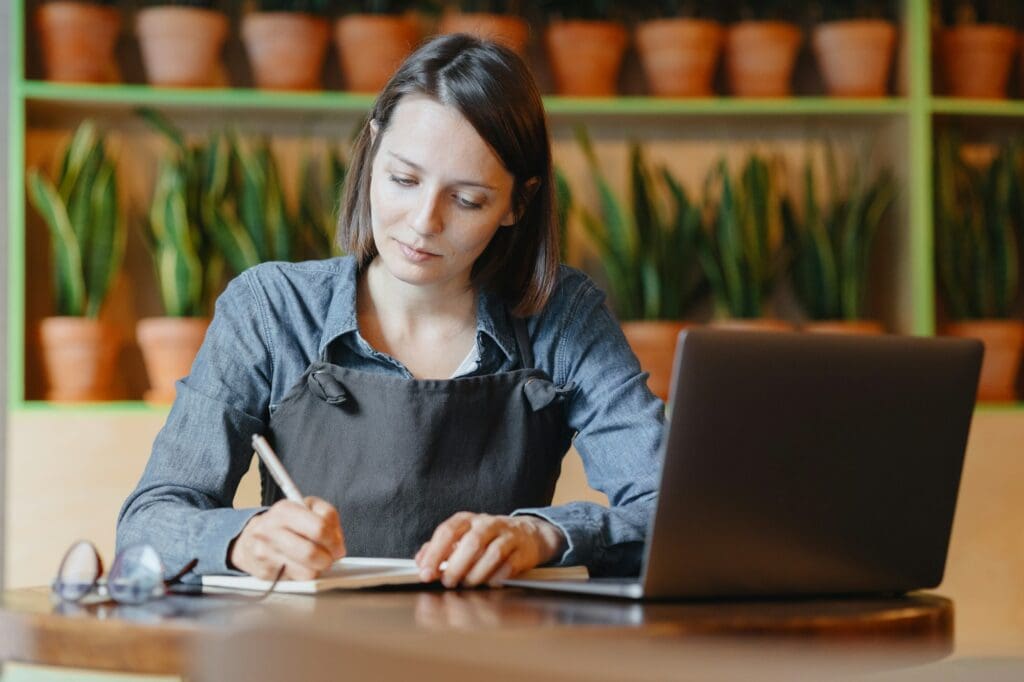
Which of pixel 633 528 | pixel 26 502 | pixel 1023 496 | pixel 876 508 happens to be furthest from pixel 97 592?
pixel 1023 496

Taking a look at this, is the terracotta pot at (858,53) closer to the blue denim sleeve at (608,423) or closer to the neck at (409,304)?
the blue denim sleeve at (608,423)

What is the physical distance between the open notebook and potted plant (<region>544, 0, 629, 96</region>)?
5.88 ft

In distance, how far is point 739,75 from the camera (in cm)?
303

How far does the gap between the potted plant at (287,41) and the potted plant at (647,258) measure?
2.06 feet

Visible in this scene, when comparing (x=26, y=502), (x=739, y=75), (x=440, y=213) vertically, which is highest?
(x=739, y=75)

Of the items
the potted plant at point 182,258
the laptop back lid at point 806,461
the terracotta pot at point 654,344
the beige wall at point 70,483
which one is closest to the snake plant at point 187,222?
the potted plant at point 182,258

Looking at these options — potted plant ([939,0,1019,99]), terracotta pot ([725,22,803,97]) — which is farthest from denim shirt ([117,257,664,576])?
potted plant ([939,0,1019,99])

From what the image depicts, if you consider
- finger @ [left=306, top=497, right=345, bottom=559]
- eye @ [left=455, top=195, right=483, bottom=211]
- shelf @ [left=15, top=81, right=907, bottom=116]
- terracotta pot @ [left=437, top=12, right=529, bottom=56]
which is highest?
terracotta pot @ [left=437, top=12, right=529, bottom=56]

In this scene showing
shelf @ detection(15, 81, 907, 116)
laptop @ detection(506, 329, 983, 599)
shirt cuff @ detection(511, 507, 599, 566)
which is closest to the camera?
laptop @ detection(506, 329, 983, 599)

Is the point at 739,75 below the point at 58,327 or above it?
above

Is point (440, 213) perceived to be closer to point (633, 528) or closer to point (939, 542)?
point (633, 528)

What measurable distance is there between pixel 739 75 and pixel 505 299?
1474 mm

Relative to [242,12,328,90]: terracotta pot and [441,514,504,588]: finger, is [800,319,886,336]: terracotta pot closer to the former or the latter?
[242,12,328,90]: terracotta pot

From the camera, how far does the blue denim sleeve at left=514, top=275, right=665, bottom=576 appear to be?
4.75 ft
